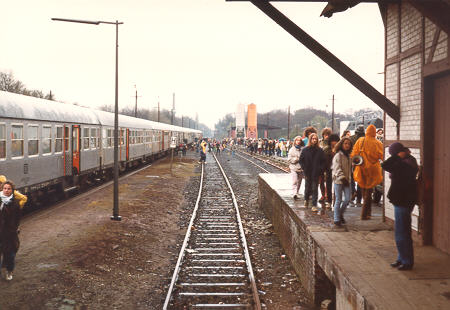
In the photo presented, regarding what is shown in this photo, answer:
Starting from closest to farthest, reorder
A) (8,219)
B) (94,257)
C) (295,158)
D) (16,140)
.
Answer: (8,219) < (94,257) < (295,158) < (16,140)

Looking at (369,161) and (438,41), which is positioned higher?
(438,41)

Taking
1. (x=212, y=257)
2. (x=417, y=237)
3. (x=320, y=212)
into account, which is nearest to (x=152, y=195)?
(x=212, y=257)

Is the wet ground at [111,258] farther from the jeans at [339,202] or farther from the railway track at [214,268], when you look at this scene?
the jeans at [339,202]

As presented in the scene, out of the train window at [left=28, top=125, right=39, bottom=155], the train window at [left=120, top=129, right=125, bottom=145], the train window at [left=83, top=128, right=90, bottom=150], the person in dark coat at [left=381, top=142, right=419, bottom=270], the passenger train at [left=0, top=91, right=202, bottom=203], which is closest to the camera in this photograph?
the person in dark coat at [left=381, top=142, right=419, bottom=270]

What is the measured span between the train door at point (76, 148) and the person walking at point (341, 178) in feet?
35.9

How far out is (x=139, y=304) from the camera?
688 cm

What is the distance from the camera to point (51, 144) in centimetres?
1429

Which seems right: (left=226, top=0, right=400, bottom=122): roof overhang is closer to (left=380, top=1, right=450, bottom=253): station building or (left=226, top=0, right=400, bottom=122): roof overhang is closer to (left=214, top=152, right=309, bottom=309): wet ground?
Answer: (left=380, top=1, right=450, bottom=253): station building

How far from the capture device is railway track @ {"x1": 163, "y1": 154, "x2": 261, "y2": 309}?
697 cm

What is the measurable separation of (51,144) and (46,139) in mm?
414

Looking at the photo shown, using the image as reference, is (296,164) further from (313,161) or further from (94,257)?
(94,257)

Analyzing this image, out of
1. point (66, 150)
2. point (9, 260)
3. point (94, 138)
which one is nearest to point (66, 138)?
point (66, 150)

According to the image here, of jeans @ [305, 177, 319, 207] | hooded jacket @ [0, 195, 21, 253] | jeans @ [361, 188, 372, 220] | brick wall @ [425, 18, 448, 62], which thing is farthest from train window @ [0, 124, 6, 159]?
brick wall @ [425, 18, 448, 62]

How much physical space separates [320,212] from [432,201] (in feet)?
8.64
